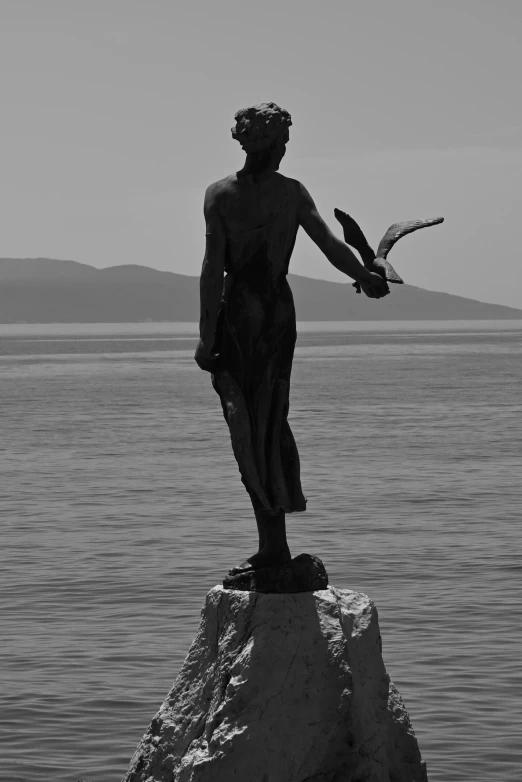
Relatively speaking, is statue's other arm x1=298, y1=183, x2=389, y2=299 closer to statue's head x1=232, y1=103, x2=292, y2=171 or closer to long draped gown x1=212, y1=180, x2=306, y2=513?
long draped gown x1=212, y1=180, x2=306, y2=513

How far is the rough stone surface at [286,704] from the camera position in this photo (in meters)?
7.87

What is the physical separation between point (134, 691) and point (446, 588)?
186 inches

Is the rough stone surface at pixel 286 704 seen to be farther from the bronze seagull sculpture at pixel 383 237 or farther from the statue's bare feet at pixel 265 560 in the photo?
the bronze seagull sculpture at pixel 383 237

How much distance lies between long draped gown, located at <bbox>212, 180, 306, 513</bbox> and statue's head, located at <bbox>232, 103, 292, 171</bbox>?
0.21m

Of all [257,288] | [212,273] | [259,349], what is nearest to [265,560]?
[259,349]

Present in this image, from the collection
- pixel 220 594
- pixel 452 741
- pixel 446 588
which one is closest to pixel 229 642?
pixel 220 594

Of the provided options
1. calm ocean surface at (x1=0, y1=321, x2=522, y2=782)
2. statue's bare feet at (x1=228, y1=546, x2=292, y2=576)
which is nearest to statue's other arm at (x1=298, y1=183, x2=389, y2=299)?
statue's bare feet at (x1=228, y1=546, x2=292, y2=576)

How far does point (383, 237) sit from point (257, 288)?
723mm

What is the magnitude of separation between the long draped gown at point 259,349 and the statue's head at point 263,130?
8.3 inches

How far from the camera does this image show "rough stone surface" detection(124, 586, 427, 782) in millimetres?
7867

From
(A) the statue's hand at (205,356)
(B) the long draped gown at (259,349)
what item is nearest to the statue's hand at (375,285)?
(B) the long draped gown at (259,349)

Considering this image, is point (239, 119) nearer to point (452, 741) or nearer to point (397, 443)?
point (452, 741)

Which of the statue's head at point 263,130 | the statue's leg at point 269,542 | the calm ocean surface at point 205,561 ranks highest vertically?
the statue's head at point 263,130

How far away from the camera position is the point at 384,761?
8.04 metres
